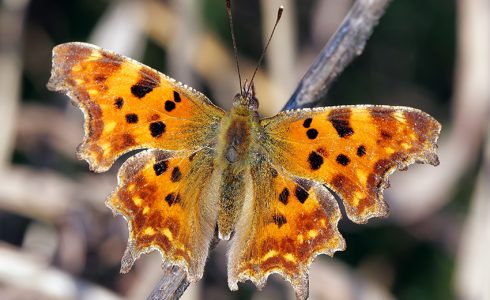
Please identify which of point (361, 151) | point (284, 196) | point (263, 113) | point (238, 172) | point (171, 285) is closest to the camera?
point (171, 285)

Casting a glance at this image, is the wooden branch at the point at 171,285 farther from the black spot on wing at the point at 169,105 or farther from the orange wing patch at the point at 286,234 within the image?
the black spot on wing at the point at 169,105

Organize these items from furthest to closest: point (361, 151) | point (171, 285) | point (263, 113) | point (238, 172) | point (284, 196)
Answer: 1. point (263, 113)
2. point (238, 172)
3. point (284, 196)
4. point (361, 151)
5. point (171, 285)

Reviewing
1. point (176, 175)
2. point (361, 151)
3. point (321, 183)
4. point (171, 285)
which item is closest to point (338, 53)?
point (361, 151)

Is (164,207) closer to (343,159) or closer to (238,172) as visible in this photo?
(238,172)

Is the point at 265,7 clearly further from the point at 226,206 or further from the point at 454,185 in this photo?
the point at 226,206

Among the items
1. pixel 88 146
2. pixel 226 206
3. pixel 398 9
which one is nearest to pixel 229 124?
pixel 226 206

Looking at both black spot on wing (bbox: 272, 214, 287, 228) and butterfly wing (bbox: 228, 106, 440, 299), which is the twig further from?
black spot on wing (bbox: 272, 214, 287, 228)

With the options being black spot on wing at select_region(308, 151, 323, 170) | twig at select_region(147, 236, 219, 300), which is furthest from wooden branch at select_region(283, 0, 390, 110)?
twig at select_region(147, 236, 219, 300)
